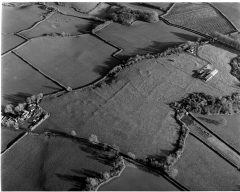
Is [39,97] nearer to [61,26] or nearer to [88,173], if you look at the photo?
[88,173]

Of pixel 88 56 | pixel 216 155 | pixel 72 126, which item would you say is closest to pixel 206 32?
pixel 88 56

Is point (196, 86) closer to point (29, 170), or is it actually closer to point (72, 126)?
point (72, 126)

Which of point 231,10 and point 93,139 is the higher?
point 231,10

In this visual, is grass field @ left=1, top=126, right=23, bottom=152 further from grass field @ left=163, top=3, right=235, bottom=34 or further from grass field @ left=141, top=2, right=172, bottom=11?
grass field @ left=141, top=2, right=172, bottom=11

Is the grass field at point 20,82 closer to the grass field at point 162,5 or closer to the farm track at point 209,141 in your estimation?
the farm track at point 209,141

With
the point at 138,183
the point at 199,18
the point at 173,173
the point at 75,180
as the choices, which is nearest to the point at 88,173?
the point at 75,180

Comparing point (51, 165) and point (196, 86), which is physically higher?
point (196, 86)

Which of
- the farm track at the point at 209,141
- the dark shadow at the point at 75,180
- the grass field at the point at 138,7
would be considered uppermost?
the grass field at the point at 138,7

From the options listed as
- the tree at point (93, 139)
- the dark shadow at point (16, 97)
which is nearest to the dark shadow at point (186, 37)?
the tree at point (93, 139)
